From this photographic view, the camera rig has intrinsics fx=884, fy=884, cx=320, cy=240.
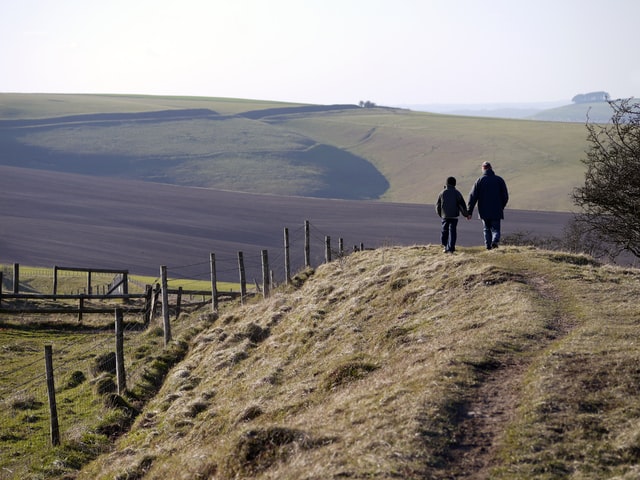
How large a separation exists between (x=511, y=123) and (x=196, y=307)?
167 meters

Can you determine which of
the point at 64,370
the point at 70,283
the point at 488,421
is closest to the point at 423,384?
the point at 488,421

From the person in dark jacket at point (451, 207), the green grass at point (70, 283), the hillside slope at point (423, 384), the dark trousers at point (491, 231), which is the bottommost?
the green grass at point (70, 283)

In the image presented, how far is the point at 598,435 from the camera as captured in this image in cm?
1045

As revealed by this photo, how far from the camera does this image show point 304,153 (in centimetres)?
15775

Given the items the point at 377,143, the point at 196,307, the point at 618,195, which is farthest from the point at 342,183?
the point at 618,195

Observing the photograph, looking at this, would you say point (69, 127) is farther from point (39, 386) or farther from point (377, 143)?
point (39, 386)

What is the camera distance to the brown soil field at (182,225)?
76812 mm

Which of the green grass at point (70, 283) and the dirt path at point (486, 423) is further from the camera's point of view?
the green grass at point (70, 283)

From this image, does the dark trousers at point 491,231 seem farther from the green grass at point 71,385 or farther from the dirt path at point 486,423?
the dirt path at point 486,423

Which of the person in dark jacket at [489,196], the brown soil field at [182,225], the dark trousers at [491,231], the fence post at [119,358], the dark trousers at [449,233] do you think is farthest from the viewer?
the brown soil field at [182,225]

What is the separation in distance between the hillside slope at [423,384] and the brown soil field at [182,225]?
42871 mm

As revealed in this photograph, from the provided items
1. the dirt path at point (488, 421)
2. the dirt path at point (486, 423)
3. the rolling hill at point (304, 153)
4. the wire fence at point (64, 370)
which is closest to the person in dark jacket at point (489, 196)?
the wire fence at point (64, 370)

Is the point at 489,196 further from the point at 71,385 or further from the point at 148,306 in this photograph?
the point at 148,306

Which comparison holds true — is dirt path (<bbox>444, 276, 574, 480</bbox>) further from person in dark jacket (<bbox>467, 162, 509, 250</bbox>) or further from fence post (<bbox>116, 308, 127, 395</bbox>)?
fence post (<bbox>116, 308, 127, 395</bbox>)
